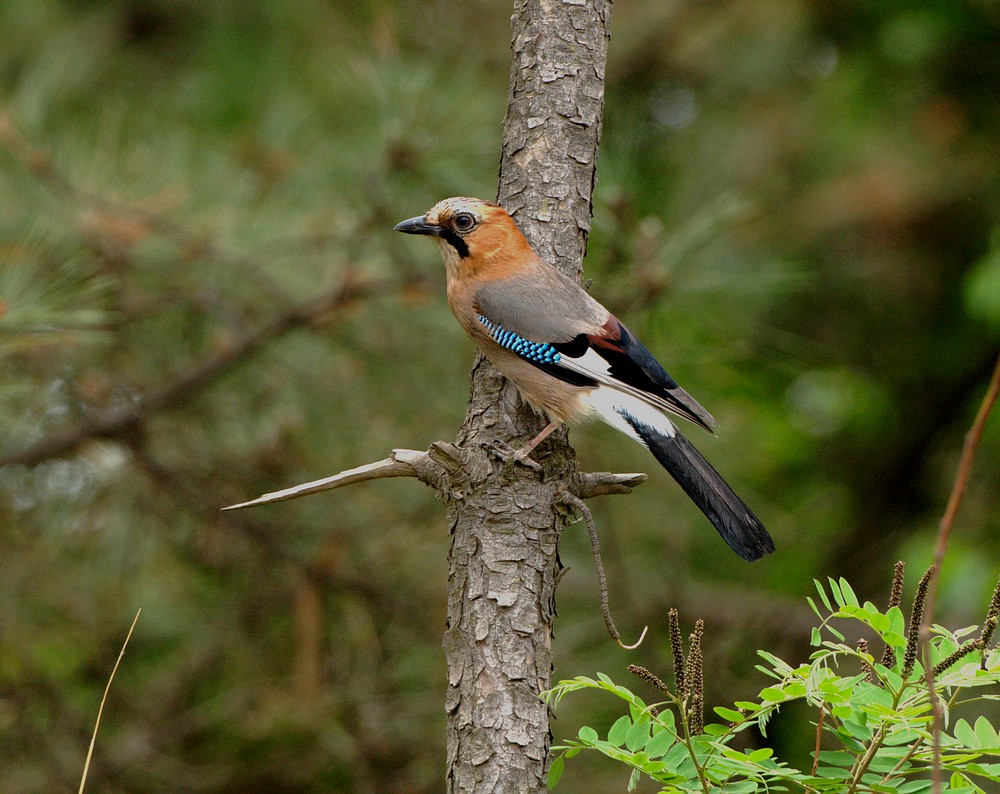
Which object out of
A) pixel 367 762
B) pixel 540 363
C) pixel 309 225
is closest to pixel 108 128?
pixel 309 225

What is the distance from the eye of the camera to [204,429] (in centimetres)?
455

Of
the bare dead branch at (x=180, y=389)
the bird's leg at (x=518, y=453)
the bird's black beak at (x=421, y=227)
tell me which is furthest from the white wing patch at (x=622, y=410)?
the bare dead branch at (x=180, y=389)

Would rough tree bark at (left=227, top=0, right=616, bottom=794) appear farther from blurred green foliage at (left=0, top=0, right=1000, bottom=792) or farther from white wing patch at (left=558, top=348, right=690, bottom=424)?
blurred green foliage at (left=0, top=0, right=1000, bottom=792)

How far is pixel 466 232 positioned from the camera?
3.49m

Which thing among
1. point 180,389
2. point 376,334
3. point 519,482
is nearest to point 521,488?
point 519,482

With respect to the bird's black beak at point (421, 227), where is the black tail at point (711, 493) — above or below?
below

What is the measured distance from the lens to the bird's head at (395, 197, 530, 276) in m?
3.27

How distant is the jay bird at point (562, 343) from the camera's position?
10.1 ft

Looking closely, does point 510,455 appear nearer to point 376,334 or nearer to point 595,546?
point 595,546

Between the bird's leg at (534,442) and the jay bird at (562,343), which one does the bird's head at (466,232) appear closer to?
the jay bird at (562,343)

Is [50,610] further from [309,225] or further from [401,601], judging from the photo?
[309,225]

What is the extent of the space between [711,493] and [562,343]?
65 centimetres

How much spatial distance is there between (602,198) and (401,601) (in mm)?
2002

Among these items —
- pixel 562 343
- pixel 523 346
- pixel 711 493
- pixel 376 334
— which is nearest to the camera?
pixel 711 493
